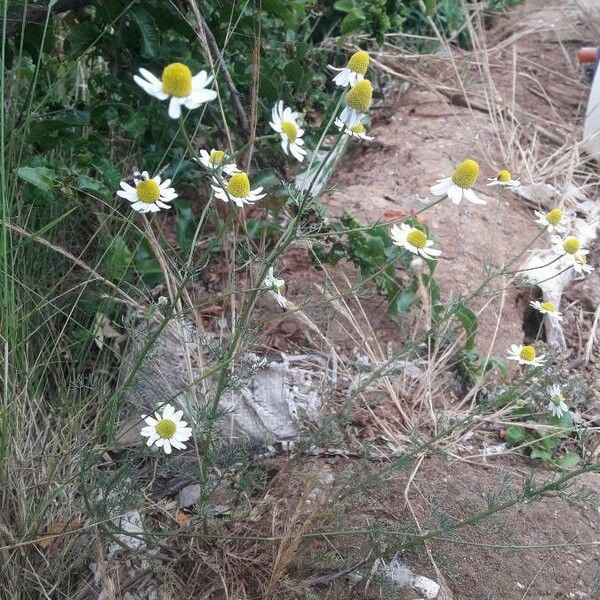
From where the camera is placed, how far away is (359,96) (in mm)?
1158

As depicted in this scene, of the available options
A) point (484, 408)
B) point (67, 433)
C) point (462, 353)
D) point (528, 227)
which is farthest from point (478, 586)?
point (528, 227)

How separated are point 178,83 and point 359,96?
0.97ft

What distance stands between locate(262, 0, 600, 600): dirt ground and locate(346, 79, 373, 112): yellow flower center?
0.67 metres

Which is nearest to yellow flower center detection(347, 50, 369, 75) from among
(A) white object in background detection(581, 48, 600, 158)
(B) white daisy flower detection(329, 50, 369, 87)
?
(B) white daisy flower detection(329, 50, 369, 87)

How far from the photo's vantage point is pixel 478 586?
147 centimetres

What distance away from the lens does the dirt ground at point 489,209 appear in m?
1.51

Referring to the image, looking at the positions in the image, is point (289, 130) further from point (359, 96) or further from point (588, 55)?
point (588, 55)

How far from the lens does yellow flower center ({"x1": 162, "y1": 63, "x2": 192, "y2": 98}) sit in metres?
0.97

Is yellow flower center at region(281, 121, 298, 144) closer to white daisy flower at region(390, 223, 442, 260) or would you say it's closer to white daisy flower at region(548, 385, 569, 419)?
white daisy flower at region(390, 223, 442, 260)

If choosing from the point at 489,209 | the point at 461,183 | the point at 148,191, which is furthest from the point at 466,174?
the point at 489,209

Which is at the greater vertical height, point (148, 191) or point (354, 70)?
point (354, 70)

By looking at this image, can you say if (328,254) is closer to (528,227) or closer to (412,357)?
(412,357)

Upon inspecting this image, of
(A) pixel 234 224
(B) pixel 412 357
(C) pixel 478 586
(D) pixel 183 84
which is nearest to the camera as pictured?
(D) pixel 183 84

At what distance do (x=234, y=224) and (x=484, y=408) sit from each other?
736 millimetres
